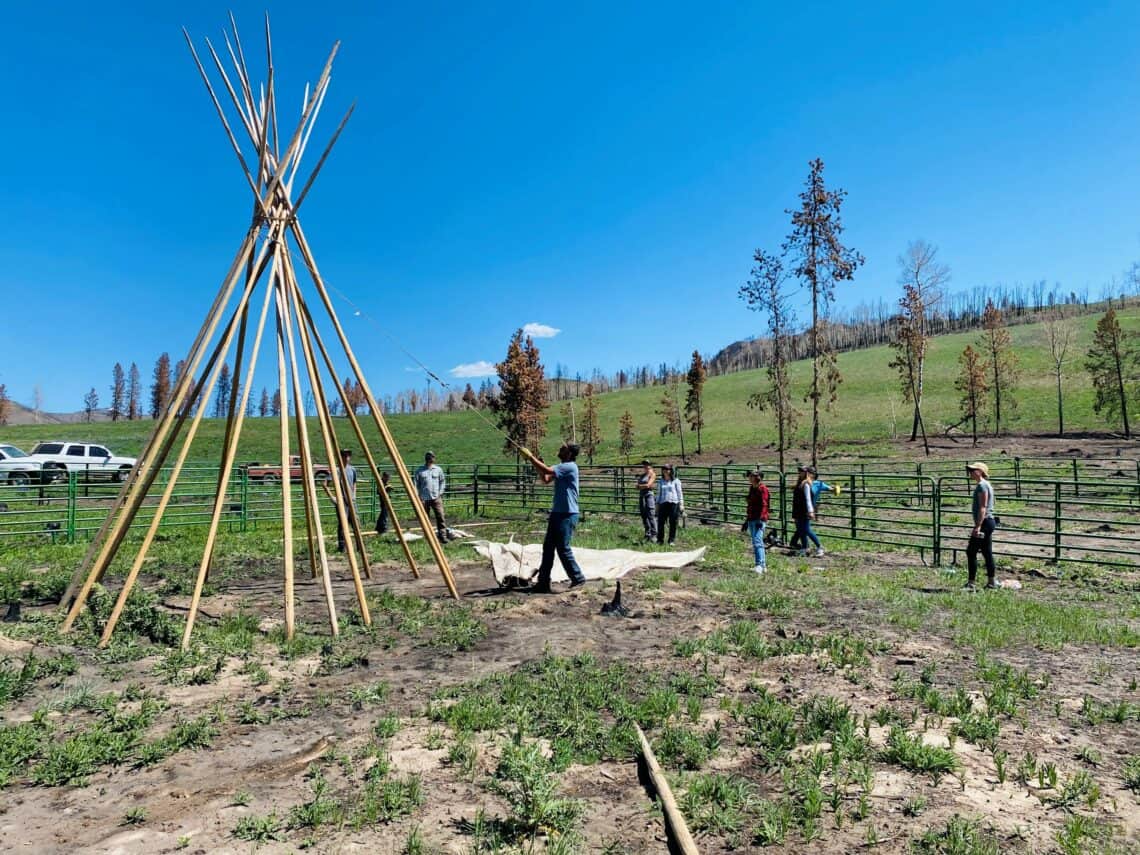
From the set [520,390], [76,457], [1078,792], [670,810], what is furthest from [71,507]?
[520,390]

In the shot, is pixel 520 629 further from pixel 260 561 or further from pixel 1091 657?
pixel 260 561

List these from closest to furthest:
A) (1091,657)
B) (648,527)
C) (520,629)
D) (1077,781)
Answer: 1. (1077,781)
2. (1091,657)
3. (520,629)
4. (648,527)

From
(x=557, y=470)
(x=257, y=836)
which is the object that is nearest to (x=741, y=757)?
(x=257, y=836)

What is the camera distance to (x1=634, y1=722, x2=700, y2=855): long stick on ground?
116 inches

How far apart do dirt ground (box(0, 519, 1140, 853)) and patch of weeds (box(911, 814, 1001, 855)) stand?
0.08m

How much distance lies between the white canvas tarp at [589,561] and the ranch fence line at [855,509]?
3.91 m

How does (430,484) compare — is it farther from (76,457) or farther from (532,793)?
(76,457)

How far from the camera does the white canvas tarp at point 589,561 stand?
8.92 meters

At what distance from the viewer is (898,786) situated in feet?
12.0

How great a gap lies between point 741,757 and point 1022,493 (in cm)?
2223

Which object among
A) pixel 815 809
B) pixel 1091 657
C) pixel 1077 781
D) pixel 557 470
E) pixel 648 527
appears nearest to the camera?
pixel 815 809

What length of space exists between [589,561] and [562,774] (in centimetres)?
633

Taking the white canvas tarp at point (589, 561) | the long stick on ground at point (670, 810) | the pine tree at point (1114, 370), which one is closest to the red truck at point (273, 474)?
the white canvas tarp at point (589, 561)

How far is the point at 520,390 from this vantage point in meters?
32.7
